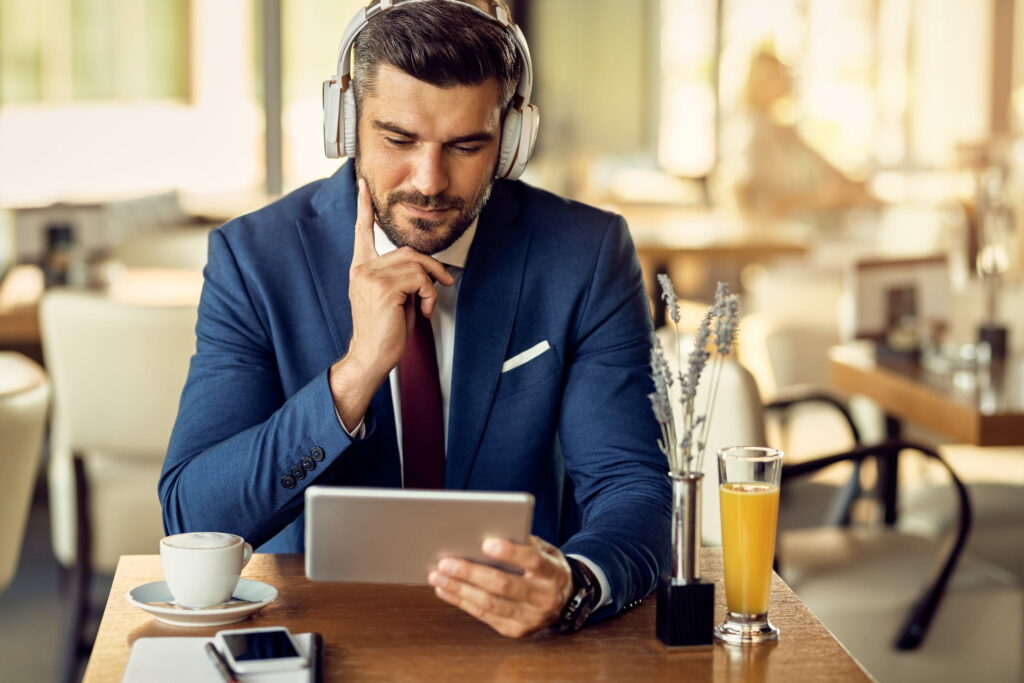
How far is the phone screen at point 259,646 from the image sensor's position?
3.64 feet

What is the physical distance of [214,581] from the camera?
49.1 inches

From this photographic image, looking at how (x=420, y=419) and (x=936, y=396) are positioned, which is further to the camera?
(x=936, y=396)

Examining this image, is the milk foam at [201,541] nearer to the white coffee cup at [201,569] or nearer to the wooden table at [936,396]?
the white coffee cup at [201,569]

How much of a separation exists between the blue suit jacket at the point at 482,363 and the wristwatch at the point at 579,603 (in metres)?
0.24

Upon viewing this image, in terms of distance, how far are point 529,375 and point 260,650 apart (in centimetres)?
64

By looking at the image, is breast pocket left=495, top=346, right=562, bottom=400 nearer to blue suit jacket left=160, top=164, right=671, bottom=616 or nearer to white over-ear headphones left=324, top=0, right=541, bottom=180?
blue suit jacket left=160, top=164, right=671, bottom=616

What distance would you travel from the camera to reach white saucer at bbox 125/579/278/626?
4.02 ft

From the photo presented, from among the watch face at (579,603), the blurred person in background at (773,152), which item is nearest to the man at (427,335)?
the watch face at (579,603)

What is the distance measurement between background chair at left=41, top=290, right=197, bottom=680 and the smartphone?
169 cm

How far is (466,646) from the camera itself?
1.18m

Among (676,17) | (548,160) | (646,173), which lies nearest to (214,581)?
(548,160)

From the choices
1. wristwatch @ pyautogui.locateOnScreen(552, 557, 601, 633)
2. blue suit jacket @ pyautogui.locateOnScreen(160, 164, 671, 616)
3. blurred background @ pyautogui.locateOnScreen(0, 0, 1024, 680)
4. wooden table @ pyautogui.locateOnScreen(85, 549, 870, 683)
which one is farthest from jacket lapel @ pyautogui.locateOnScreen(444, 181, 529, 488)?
blurred background @ pyautogui.locateOnScreen(0, 0, 1024, 680)

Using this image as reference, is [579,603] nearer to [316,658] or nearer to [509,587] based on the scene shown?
[509,587]

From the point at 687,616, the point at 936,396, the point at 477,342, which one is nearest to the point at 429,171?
the point at 477,342
